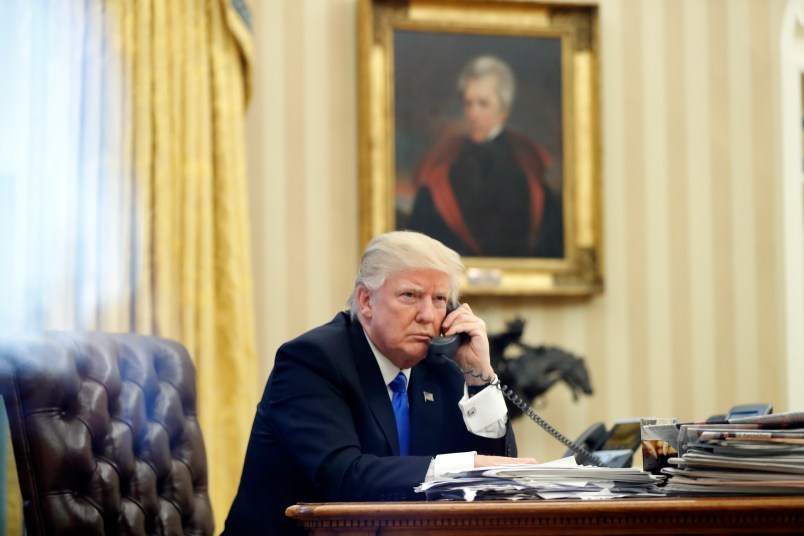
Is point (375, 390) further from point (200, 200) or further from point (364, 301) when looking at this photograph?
point (200, 200)

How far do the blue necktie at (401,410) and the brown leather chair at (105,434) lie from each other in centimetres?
68

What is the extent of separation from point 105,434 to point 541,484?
1.39 m

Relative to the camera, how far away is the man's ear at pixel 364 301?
3.16 m

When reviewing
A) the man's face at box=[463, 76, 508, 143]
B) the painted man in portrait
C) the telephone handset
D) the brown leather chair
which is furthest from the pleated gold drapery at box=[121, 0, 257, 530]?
the telephone handset

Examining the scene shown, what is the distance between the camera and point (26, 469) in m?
2.69

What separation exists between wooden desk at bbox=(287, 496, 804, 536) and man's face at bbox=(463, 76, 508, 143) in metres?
4.15

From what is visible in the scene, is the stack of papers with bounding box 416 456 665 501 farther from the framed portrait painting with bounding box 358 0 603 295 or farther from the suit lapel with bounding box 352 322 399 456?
the framed portrait painting with bounding box 358 0 603 295

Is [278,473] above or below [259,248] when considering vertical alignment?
below

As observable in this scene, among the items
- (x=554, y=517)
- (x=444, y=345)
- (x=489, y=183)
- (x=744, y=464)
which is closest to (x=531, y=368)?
(x=489, y=183)

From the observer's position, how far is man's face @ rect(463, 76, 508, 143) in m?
5.91

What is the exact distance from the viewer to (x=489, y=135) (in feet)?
19.4

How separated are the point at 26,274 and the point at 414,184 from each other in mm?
2195

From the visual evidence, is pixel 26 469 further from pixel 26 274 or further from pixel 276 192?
pixel 276 192

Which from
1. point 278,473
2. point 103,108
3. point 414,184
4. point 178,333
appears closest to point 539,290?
point 414,184
